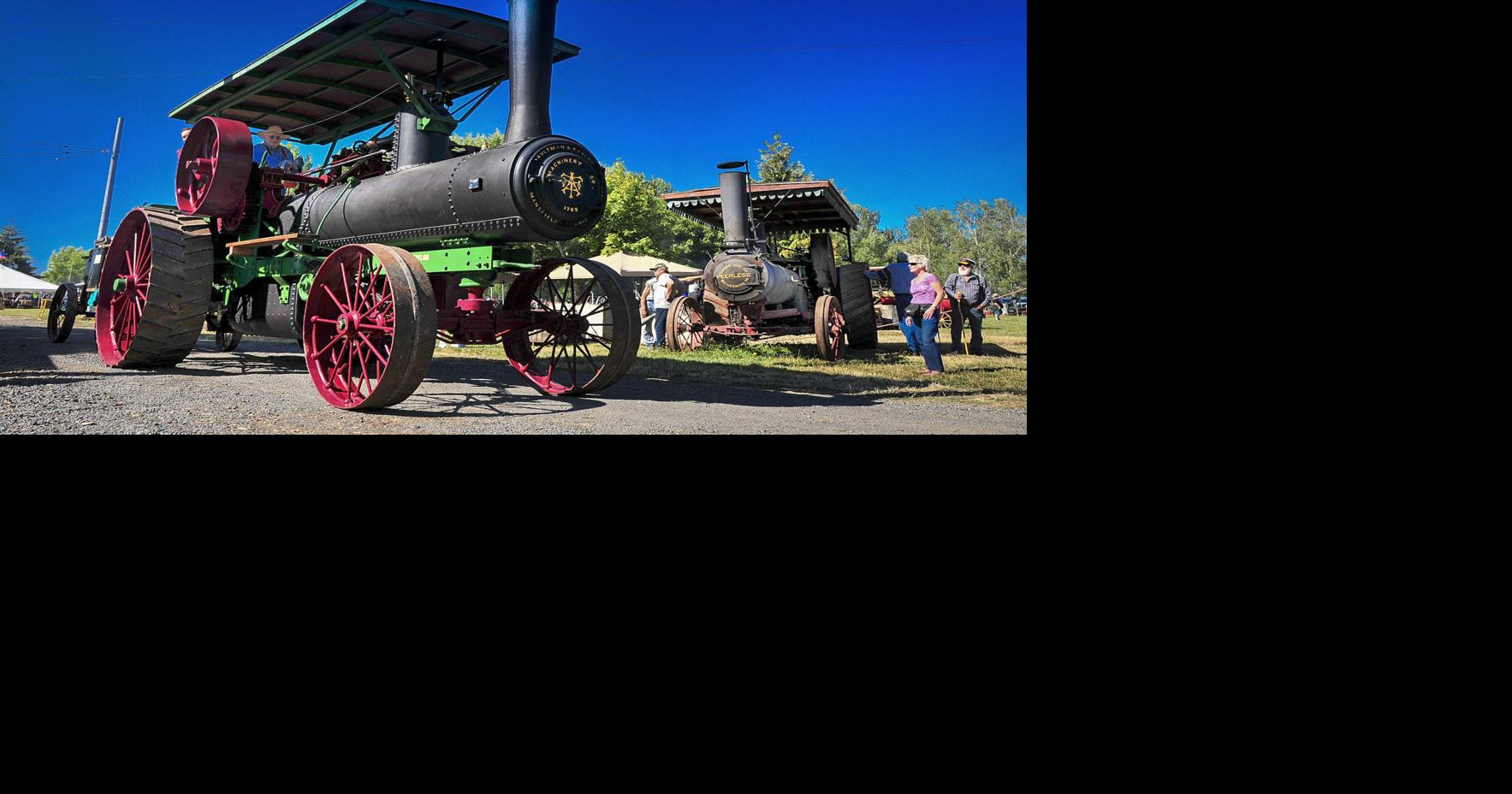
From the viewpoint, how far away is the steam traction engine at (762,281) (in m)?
6.64

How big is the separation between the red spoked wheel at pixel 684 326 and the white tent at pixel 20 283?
4.23 metres

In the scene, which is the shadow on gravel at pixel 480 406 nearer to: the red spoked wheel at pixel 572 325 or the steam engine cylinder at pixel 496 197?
the red spoked wheel at pixel 572 325

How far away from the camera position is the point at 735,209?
6820 mm

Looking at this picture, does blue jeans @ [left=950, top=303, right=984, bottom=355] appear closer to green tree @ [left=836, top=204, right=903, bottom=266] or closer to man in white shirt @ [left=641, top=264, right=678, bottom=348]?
man in white shirt @ [left=641, top=264, right=678, bottom=348]

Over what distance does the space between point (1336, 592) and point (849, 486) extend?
124cm

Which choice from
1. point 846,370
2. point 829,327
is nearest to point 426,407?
point 846,370

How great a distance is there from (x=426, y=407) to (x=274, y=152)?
2304mm

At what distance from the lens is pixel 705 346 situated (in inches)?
275

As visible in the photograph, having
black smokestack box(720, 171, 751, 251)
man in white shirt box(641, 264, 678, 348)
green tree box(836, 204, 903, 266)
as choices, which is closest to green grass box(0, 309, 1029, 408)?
man in white shirt box(641, 264, 678, 348)

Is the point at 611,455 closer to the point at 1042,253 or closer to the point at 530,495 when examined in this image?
the point at 530,495

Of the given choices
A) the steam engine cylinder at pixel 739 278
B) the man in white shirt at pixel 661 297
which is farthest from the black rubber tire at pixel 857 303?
the man in white shirt at pixel 661 297

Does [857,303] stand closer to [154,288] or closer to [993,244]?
[993,244]

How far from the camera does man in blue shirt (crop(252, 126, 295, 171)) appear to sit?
4.55 meters

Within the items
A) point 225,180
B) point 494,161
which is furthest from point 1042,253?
point 225,180
